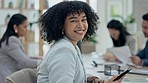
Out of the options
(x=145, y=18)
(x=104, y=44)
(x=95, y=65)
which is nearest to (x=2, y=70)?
(x=95, y=65)

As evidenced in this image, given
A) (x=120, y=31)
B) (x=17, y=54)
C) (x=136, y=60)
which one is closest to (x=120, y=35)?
(x=120, y=31)

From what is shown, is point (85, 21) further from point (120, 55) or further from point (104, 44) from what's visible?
point (104, 44)

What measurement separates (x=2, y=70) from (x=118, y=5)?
4.43 meters

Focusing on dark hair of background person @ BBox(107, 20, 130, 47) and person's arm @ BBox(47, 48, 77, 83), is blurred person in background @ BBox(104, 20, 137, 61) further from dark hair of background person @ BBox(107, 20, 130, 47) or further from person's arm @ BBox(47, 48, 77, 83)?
person's arm @ BBox(47, 48, 77, 83)

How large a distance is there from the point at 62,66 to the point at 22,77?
1.39 feet

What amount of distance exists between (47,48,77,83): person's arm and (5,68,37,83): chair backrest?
0.96 ft

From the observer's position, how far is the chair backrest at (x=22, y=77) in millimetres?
1643

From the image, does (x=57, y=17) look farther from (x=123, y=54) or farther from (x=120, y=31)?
(x=120, y=31)

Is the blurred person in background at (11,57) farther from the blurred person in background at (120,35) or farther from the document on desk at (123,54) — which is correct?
the blurred person in background at (120,35)

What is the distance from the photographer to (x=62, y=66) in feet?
4.61

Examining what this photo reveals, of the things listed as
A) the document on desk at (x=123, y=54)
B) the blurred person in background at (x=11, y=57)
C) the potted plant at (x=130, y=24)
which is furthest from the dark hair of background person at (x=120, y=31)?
the potted plant at (x=130, y=24)

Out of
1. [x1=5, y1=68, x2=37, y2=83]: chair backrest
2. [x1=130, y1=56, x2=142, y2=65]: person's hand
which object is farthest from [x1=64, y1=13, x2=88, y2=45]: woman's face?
[x1=130, y1=56, x2=142, y2=65]: person's hand

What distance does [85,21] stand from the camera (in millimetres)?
1647

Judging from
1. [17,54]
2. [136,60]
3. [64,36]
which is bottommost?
[136,60]
